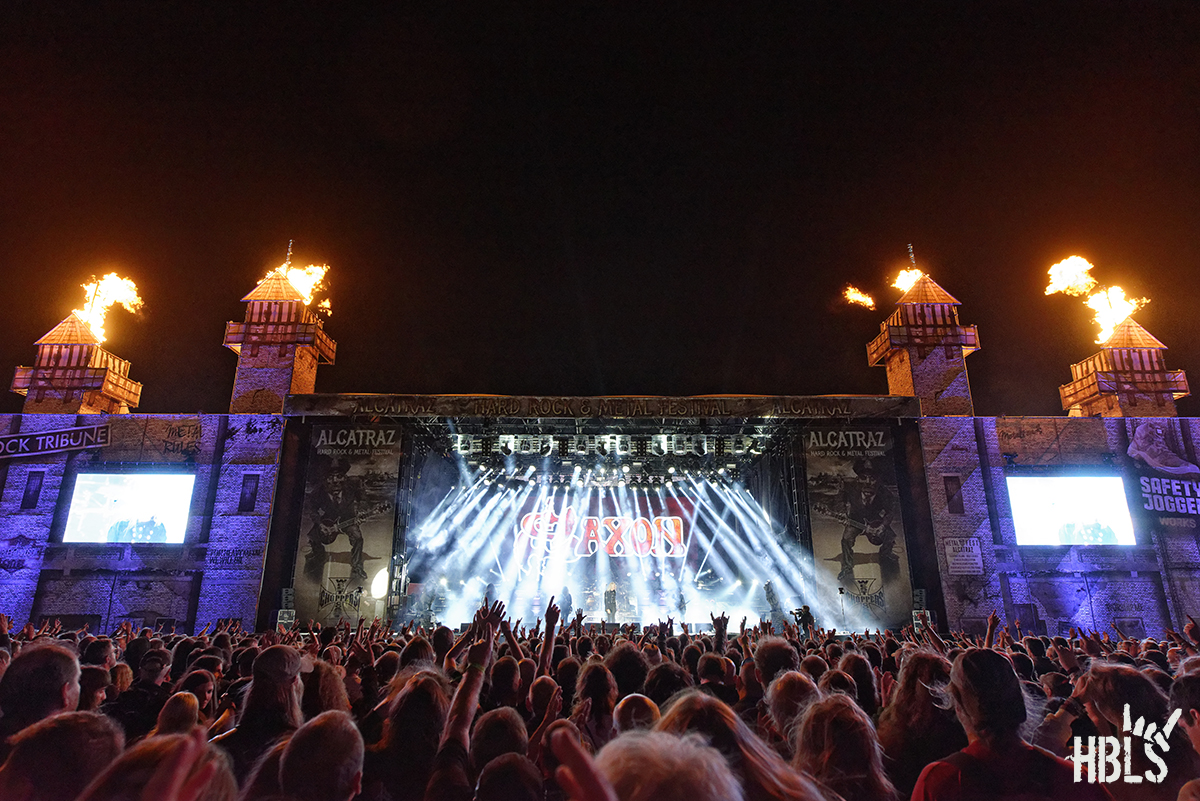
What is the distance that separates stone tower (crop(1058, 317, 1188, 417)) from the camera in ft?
78.9

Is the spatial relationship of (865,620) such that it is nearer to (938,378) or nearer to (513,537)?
(938,378)

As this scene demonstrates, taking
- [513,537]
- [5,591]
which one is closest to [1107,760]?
[513,537]

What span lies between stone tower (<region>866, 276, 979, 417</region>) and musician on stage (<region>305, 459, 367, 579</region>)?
19.4 m

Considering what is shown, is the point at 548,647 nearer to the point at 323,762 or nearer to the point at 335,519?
the point at 323,762

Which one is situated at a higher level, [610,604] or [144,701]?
[610,604]

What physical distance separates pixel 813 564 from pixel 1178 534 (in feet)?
40.0

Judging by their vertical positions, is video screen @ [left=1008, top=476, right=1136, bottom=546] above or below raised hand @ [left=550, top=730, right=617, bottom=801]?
above

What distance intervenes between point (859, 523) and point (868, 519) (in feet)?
1.12

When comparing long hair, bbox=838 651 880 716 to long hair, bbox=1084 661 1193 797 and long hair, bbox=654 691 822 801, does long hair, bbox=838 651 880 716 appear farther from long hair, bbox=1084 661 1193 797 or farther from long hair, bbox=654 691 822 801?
long hair, bbox=654 691 822 801

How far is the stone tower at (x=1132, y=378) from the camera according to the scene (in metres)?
24.0

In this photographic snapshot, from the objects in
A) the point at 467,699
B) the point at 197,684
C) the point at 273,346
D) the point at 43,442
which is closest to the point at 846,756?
the point at 467,699

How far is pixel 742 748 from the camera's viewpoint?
1.97m

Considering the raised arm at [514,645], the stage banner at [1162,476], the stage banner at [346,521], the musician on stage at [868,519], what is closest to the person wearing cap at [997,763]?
the raised arm at [514,645]

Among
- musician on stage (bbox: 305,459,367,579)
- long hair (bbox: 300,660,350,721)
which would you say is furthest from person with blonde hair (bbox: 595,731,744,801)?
musician on stage (bbox: 305,459,367,579)
